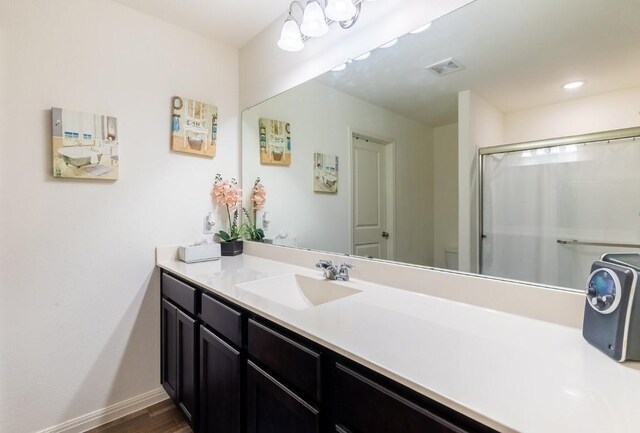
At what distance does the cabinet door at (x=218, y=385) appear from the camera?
1.16 m

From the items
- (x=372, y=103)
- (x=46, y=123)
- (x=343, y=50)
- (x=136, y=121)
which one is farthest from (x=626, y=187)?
(x=46, y=123)

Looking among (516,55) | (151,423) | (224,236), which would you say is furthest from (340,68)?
(151,423)

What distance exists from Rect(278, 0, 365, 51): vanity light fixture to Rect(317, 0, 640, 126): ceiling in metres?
0.21

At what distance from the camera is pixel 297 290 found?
1505 mm

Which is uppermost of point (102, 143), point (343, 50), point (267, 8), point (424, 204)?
point (267, 8)

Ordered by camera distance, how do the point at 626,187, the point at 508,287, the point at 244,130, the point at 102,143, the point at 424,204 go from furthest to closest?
1. the point at 244,130
2. the point at 102,143
3. the point at 424,204
4. the point at 508,287
5. the point at 626,187

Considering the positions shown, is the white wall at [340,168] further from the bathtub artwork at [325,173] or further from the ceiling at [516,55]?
the ceiling at [516,55]

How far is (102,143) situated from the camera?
166 centimetres

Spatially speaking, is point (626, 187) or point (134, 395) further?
point (134, 395)

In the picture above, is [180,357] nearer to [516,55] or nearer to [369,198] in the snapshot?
[369,198]

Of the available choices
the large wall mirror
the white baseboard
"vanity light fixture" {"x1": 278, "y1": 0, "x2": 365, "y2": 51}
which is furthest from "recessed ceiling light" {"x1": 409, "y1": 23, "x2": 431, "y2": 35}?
the white baseboard

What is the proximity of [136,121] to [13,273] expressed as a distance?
99 centimetres

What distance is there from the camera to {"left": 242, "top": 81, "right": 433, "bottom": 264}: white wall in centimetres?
132

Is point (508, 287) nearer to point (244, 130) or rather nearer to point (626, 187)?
point (626, 187)
